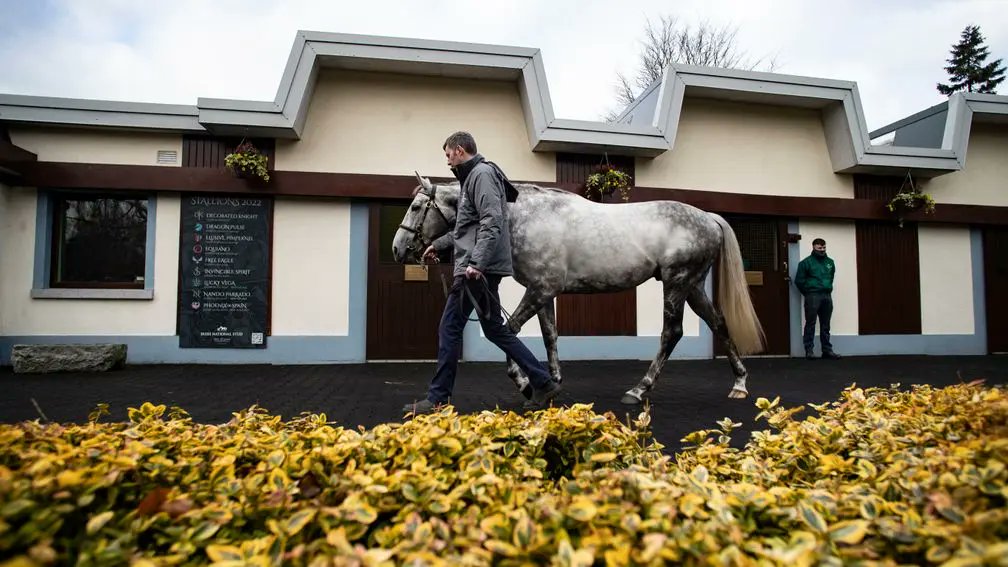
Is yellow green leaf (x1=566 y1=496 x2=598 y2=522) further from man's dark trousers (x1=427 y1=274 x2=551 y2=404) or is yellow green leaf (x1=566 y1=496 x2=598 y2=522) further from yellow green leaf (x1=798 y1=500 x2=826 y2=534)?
man's dark trousers (x1=427 y1=274 x2=551 y2=404)

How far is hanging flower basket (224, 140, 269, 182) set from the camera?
22.7ft

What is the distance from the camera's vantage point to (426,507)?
1.20 m

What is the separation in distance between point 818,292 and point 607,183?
4.10 m

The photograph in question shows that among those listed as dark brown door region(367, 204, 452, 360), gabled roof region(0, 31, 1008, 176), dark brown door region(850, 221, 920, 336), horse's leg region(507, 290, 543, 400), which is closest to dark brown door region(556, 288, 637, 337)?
dark brown door region(367, 204, 452, 360)

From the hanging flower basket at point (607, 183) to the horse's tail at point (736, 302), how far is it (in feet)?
9.59

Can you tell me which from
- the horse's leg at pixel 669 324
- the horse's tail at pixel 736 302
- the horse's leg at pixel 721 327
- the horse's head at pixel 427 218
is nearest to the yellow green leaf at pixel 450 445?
the horse's head at pixel 427 218

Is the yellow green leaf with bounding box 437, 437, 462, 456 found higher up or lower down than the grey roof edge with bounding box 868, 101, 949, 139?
lower down

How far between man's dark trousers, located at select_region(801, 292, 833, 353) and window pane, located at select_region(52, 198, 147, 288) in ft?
34.3

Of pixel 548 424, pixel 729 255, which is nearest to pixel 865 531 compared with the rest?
pixel 548 424

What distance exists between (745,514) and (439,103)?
7.68 metres

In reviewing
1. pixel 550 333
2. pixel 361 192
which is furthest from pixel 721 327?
pixel 361 192

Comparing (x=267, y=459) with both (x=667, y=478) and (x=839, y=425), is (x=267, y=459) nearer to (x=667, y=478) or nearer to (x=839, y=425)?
(x=667, y=478)

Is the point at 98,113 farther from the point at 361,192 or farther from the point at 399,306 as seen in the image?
the point at 399,306

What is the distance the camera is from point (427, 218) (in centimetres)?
402
